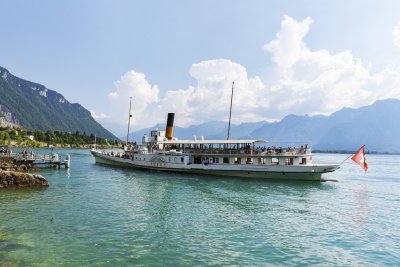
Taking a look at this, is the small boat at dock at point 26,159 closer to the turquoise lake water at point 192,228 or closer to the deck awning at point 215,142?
the deck awning at point 215,142

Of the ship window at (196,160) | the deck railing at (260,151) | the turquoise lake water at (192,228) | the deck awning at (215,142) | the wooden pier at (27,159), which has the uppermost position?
the deck awning at (215,142)

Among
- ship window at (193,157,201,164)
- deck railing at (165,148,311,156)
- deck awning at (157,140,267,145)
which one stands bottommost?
ship window at (193,157,201,164)

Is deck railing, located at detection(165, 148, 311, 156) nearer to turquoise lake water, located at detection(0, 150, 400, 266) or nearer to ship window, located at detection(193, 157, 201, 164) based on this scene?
ship window, located at detection(193, 157, 201, 164)

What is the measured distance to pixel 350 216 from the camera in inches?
1005

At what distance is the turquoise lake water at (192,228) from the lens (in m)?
15.3

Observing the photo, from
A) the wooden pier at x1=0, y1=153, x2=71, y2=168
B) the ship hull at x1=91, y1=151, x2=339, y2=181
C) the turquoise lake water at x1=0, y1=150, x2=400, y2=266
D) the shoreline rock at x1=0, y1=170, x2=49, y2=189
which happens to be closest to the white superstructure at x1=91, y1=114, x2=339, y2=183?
the ship hull at x1=91, y1=151, x2=339, y2=181

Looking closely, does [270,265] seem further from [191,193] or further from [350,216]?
[191,193]

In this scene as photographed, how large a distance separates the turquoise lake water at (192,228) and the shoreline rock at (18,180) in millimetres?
1539

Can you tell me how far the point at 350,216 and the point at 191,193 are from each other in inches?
602

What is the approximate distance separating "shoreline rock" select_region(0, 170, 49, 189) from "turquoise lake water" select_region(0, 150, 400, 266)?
5.05ft

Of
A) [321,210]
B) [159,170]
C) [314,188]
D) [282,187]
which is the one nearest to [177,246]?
[321,210]

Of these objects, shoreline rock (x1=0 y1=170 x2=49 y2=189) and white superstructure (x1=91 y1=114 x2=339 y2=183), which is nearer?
shoreline rock (x1=0 y1=170 x2=49 y2=189)

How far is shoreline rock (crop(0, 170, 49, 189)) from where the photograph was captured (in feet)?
105

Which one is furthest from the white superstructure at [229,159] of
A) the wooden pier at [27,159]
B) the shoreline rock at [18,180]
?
the shoreline rock at [18,180]
